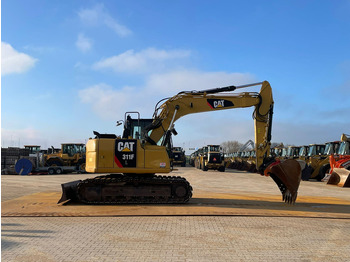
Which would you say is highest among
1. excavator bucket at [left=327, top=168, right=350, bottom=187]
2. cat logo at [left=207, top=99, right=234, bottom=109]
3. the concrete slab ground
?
cat logo at [left=207, top=99, right=234, bottom=109]

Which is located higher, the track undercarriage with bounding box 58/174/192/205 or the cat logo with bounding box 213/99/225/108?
the cat logo with bounding box 213/99/225/108

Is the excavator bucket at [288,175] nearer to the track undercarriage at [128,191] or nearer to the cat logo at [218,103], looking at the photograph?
the cat logo at [218,103]

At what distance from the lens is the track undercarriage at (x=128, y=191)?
9.78 m

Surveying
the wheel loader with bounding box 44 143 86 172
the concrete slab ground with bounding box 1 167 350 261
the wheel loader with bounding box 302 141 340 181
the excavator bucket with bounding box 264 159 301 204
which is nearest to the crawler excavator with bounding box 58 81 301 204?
the excavator bucket with bounding box 264 159 301 204

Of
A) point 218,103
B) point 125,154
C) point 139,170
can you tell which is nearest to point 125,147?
point 125,154

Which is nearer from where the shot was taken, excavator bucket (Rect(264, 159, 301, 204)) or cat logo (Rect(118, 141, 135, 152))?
cat logo (Rect(118, 141, 135, 152))

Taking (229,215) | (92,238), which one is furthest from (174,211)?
(92,238)

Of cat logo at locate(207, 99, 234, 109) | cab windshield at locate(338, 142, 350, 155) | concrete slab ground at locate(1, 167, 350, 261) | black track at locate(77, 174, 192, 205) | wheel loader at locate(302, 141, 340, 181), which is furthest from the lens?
wheel loader at locate(302, 141, 340, 181)

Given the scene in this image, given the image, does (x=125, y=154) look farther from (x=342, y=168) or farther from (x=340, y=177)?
(x=342, y=168)

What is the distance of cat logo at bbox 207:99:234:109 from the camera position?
449 inches

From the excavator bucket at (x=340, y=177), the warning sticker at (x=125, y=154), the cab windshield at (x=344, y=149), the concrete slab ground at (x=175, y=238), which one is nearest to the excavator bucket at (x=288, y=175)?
Answer: the concrete slab ground at (x=175, y=238)

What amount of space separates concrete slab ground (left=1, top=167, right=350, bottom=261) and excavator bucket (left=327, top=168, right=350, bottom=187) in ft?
37.1

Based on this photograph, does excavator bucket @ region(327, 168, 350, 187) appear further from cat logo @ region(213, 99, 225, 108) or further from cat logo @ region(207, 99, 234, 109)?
cat logo @ region(213, 99, 225, 108)

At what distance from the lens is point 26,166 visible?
89.4ft
